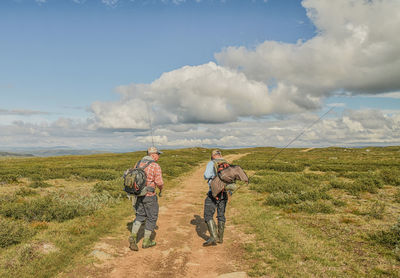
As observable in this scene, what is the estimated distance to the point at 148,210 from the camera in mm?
7715

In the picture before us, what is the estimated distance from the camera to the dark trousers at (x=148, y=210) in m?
7.68

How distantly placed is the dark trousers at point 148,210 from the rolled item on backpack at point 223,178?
200 cm

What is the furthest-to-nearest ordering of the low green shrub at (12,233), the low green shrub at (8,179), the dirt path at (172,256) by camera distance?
the low green shrub at (8,179)
the low green shrub at (12,233)
the dirt path at (172,256)

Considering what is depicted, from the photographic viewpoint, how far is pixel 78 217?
413 inches

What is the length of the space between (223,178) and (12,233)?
6912mm

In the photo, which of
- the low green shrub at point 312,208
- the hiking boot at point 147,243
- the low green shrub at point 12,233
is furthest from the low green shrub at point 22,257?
the low green shrub at point 312,208

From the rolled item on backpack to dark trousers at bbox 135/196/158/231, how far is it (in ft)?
6.57

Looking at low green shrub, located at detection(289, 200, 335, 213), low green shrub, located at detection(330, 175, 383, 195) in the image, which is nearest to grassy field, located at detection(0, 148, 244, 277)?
low green shrub, located at detection(289, 200, 335, 213)

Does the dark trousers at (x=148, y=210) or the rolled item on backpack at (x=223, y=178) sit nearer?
the rolled item on backpack at (x=223, y=178)

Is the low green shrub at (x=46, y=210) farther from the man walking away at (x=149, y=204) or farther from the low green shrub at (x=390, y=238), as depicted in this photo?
the low green shrub at (x=390, y=238)

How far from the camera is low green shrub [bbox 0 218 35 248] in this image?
7199mm

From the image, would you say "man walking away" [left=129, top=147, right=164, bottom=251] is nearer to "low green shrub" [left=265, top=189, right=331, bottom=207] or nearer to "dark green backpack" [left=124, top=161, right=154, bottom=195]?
"dark green backpack" [left=124, top=161, right=154, bottom=195]

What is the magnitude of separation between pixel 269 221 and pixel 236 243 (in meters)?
2.84

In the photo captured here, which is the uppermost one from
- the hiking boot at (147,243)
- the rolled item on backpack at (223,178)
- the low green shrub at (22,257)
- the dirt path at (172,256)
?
the rolled item on backpack at (223,178)
